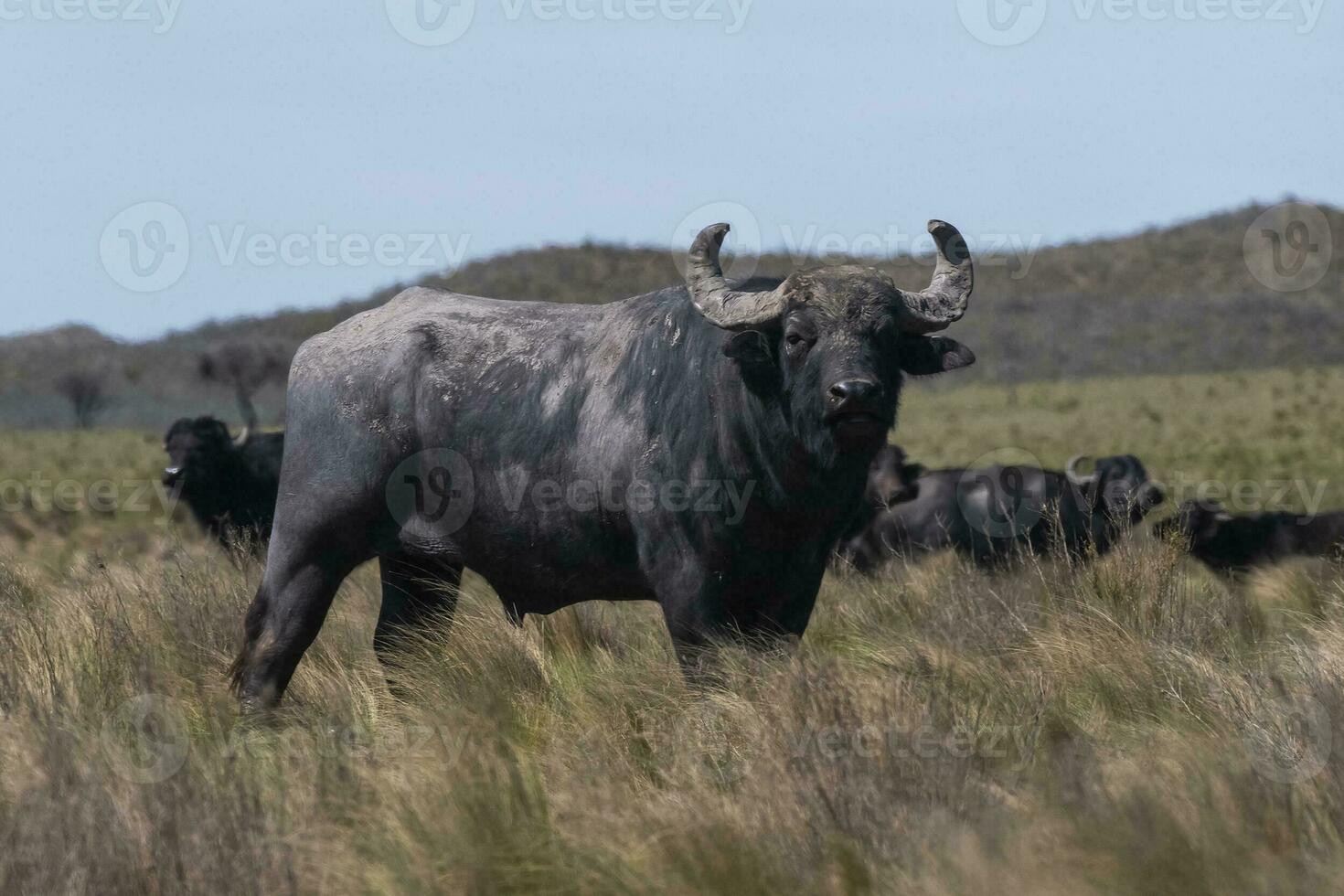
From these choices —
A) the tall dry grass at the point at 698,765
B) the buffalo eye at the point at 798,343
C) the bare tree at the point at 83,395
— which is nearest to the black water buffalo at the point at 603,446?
the buffalo eye at the point at 798,343

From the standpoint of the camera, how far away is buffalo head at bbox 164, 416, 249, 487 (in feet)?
51.5

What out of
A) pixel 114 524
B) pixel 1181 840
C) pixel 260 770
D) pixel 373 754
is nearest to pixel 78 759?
pixel 260 770

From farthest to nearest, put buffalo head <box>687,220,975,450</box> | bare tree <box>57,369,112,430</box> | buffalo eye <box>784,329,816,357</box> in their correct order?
1. bare tree <box>57,369,112,430</box>
2. buffalo eye <box>784,329,816,357</box>
3. buffalo head <box>687,220,975,450</box>

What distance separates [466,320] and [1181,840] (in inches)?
Answer: 172

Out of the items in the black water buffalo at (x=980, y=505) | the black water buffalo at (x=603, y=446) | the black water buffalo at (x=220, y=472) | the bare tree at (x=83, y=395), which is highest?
the black water buffalo at (x=603, y=446)

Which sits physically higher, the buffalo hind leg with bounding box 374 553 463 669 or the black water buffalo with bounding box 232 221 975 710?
the black water buffalo with bounding box 232 221 975 710

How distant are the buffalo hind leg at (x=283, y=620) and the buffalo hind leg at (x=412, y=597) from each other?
19.5 inches

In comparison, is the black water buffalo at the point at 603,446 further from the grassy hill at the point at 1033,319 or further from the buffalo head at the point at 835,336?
the grassy hill at the point at 1033,319

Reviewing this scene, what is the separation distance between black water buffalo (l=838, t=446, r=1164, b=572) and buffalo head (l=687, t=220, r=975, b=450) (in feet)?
24.0

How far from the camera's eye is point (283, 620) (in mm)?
7184

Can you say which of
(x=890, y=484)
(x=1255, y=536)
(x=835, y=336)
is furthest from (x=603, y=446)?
(x=890, y=484)

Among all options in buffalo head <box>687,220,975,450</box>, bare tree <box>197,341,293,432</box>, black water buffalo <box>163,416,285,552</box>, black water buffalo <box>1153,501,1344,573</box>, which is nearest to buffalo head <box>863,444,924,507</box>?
black water buffalo <box>1153,501,1344,573</box>

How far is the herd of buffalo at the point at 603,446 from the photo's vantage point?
20.8ft

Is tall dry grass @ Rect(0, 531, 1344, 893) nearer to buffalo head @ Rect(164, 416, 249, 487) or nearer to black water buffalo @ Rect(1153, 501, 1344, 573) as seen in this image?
black water buffalo @ Rect(1153, 501, 1344, 573)
